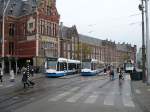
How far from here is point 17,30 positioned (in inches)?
2719

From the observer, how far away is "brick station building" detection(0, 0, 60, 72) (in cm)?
6462

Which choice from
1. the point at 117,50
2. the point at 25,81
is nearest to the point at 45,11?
the point at 25,81

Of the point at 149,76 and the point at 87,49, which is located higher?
the point at 87,49

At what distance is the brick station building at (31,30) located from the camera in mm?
64625

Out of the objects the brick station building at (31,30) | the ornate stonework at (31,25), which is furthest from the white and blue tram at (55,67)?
the ornate stonework at (31,25)

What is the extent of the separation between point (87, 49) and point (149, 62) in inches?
2557

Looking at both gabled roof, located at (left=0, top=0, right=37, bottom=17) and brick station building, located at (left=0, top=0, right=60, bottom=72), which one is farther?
gabled roof, located at (left=0, top=0, right=37, bottom=17)

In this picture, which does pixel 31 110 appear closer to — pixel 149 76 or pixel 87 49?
pixel 149 76

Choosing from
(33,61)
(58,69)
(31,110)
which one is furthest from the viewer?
(33,61)

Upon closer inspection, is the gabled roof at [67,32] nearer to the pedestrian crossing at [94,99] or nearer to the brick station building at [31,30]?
the brick station building at [31,30]

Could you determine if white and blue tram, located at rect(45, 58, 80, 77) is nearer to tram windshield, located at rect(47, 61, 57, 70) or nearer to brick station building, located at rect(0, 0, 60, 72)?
tram windshield, located at rect(47, 61, 57, 70)

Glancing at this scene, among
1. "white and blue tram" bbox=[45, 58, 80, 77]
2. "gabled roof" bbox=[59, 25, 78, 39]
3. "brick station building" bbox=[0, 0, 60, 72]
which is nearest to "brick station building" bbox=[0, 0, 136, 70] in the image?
"brick station building" bbox=[0, 0, 60, 72]

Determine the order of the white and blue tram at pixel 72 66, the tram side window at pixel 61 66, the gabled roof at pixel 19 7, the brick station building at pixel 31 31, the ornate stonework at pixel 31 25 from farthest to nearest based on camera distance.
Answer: the gabled roof at pixel 19 7 → the ornate stonework at pixel 31 25 → the brick station building at pixel 31 31 → the white and blue tram at pixel 72 66 → the tram side window at pixel 61 66

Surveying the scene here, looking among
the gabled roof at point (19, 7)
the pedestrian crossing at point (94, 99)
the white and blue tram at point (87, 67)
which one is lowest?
the pedestrian crossing at point (94, 99)
